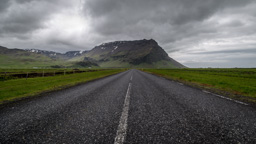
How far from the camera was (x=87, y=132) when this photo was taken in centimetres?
328

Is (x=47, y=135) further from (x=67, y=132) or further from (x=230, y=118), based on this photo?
(x=230, y=118)

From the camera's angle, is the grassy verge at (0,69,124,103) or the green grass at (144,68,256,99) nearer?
the grassy verge at (0,69,124,103)

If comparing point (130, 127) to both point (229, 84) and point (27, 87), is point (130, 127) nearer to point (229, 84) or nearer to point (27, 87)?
point (27, 87)

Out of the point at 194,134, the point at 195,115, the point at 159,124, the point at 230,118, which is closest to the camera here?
the point at 194,134

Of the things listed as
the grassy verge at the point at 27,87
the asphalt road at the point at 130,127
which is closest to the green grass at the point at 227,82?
the asphalt road at the point at 130,127

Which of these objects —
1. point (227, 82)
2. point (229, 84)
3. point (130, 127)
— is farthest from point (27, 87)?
point (227, 82)

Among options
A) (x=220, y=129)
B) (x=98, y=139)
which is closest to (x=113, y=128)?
(x=98, y=139)

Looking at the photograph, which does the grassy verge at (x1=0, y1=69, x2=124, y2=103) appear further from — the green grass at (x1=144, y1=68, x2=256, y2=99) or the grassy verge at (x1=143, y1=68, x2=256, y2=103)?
the green grass at (x1=144, y1=68, x2=256, y2=99)

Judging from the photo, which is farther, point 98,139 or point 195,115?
point 195,115

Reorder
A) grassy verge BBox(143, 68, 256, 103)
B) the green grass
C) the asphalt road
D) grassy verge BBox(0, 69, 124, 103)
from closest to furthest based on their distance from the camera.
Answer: the asphalt road
grassy verge BBox(143, 68, 256, 103)
grassy verge BBox(0, 69, 124, 103)
the green grass

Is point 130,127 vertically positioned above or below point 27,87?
above

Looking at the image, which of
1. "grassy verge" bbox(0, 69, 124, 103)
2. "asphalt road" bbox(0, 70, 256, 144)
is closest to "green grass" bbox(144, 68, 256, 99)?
"asphalt road" bbox(0, 70, 256, 144)

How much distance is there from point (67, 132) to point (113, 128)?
1348 millimetres

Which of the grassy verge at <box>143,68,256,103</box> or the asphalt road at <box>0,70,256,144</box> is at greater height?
the grassy verge at <box>143,68,256,103</box>
